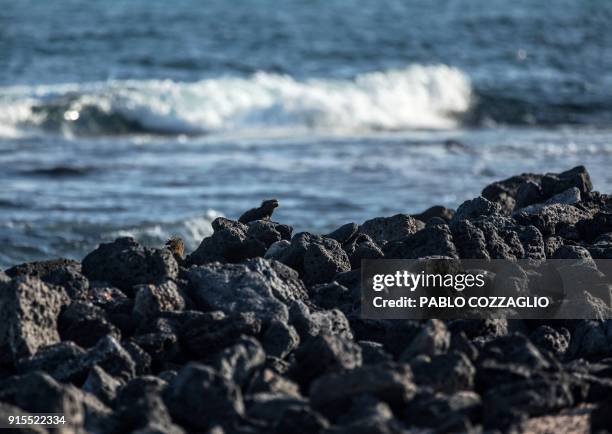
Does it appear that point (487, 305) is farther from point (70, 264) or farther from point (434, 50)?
point (434, 50)

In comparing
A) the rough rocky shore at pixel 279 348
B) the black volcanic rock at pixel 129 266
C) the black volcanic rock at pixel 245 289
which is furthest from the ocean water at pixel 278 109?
the black volcanic rock at pixel 245 289

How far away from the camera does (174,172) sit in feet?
46.3

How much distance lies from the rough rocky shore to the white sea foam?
40.9 ft

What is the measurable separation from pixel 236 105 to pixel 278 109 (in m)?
0.70

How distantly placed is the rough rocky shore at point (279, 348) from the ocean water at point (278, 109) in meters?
4.27

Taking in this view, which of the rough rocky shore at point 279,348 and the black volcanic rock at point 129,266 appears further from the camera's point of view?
the black volcanic rock at point 129,266

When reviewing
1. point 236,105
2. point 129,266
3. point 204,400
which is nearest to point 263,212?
point 129,266

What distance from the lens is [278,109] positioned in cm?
2011

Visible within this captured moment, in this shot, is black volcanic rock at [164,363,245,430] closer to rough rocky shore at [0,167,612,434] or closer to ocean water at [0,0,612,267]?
rough rocky shore at [0,167,612,434]

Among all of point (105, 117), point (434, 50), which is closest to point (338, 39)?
point (434, 50)

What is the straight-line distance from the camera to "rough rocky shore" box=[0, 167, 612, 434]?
4.20m

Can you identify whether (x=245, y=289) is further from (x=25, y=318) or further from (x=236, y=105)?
(x=236, y=105)

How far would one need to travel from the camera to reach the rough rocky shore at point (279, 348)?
4203 millimetres

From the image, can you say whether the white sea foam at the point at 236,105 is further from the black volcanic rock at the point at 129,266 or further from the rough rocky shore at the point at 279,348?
the black volcanic rock at the point at 129,266
